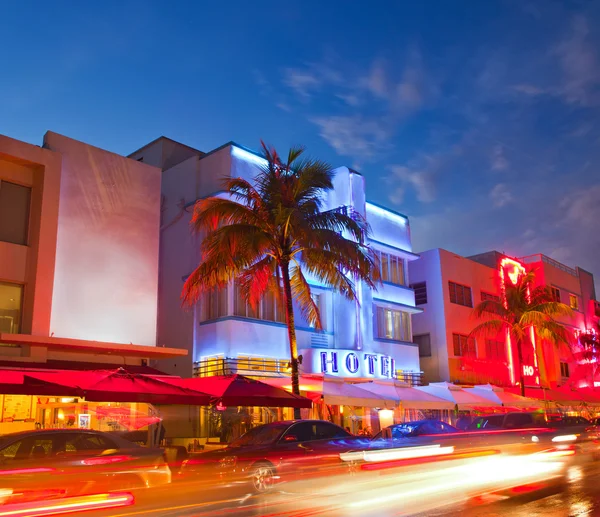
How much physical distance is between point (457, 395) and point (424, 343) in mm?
10590

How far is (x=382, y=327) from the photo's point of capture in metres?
31.8

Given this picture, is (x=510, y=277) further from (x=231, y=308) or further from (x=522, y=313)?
(x=231, y=308)

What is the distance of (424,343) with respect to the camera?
1444 inches

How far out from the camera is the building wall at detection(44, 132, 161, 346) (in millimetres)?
21703

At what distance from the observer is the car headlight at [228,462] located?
44.3 feet

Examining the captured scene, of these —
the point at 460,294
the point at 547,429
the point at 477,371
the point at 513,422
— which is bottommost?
the point at 547,429

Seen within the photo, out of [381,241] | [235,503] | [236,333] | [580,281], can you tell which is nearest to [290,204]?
[236,333]

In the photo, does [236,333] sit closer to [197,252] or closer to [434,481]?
[197,252]

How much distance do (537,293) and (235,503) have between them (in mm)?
29181

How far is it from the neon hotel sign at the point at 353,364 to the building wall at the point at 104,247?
6805mm

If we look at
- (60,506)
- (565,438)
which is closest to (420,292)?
(565,438)

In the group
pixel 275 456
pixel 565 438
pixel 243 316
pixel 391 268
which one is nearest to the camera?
pixel 275 456

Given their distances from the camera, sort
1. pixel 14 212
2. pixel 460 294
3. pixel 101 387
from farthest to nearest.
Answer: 1. pixel 460 294
2. pixel 14 212
3. pixel 101 387

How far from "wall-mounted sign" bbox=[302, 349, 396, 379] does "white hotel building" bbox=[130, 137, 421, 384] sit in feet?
0.13
